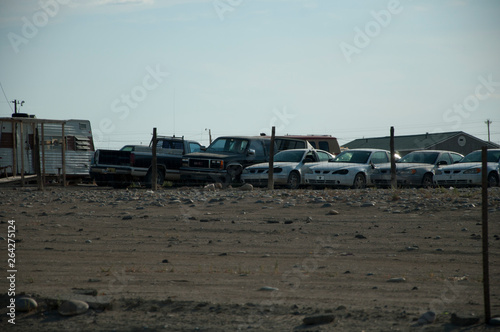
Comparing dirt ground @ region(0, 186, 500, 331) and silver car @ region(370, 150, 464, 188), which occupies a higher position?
silver car @ region(370, 150, 464, 188)

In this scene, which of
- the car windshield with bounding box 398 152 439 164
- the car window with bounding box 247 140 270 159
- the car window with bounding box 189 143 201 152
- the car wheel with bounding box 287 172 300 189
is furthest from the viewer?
the car window with bounding box 189 143 201 152

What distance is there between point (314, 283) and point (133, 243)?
3.60 metres

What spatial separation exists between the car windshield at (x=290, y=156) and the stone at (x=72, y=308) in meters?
15.2

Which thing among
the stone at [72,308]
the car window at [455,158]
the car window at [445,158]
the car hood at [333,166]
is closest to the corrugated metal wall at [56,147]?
the car hood at [333,166]

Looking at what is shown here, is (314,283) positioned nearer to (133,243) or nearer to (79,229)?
(133,243)

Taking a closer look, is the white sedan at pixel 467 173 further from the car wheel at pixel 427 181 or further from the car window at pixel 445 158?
the car window at pixel 445 158

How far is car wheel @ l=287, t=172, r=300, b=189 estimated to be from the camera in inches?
764

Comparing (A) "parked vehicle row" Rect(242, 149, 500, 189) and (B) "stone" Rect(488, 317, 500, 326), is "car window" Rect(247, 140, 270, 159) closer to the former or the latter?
(A) "parked vehicle row" Rect(242, 149, 500, 189)

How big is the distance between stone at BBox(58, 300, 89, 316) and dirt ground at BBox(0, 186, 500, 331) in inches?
2.2

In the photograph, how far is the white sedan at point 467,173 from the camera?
1866 cm

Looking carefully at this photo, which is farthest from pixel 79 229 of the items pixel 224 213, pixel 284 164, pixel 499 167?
pixel 499 167

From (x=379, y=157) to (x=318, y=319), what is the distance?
16.3 m

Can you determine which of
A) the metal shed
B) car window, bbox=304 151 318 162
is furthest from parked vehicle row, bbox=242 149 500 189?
the metal shed

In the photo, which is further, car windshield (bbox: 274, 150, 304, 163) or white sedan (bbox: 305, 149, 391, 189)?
car windshield (bbox: 274, 150, 304, 163)
